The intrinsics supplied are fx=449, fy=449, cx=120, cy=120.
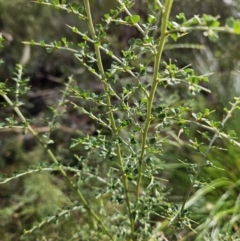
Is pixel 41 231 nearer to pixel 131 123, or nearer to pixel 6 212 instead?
pixel 6 212

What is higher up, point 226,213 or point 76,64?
point 226,213

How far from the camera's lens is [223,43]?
1.98 meters

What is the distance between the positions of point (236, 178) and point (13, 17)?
121 centimetres

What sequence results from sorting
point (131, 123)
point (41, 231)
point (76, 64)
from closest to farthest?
point (131, 123) → point (41, 231) → point (76, 64)

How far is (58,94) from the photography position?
1997 millimetres

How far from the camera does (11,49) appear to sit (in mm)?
1963

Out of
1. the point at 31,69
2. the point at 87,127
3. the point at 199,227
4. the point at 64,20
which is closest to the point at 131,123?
the point at 199,227

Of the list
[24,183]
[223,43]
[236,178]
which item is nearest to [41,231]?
[24,183]

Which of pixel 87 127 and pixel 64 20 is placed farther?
pixel 64 20

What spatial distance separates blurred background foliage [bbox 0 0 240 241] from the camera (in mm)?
1318

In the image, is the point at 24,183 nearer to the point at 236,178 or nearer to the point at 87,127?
the point at 87,127

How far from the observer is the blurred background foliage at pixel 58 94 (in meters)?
1.32

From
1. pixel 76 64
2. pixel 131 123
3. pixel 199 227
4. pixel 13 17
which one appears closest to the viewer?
pixel 131 123

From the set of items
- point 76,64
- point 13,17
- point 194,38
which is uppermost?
point 194,38
